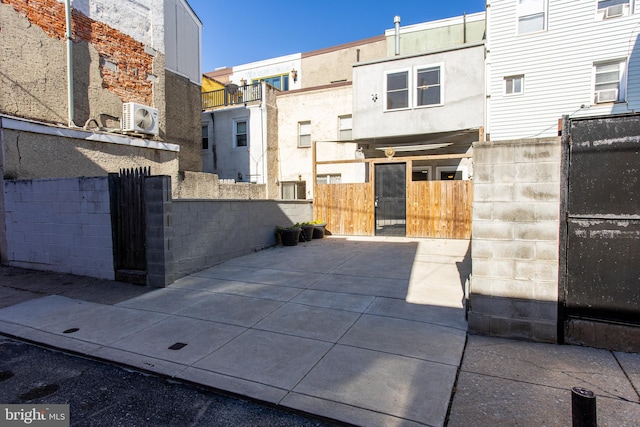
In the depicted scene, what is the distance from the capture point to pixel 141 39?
451 inches

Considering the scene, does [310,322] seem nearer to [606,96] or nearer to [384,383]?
[384,383]

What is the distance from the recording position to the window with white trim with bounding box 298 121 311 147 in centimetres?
1675

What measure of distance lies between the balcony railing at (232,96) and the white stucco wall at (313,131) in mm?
1238

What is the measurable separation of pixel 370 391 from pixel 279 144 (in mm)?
15502

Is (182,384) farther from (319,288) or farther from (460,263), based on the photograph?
(460,263)


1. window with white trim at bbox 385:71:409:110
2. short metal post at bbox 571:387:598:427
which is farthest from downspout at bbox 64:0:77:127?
short metal post at bbox 571:387:598:427

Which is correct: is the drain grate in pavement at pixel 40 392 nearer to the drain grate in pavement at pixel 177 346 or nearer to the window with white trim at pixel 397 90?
the drain grate in pavement at pixel 177 346

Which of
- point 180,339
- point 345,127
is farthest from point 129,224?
point 345,127

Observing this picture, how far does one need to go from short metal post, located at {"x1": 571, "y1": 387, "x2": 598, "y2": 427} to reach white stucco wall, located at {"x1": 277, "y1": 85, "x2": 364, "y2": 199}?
13.7 m

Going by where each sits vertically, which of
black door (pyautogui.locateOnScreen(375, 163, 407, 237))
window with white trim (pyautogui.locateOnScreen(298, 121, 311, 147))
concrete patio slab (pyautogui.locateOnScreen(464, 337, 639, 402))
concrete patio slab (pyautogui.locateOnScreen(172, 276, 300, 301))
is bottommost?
concrete patio slab (pyautogui.locateOnScreen(464, 337, 639, 402))

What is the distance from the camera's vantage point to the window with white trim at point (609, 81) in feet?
39.0

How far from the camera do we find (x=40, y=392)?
305 centimetres

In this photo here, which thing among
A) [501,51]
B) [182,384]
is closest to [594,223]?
[182,384]

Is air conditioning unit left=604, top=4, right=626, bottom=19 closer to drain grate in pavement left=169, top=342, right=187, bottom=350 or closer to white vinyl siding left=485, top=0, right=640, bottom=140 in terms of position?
white vinyl siding left=485, top=0, right=640, bottom=140
